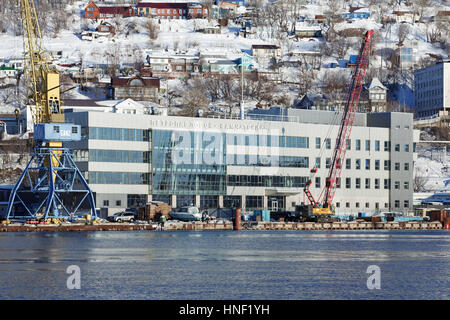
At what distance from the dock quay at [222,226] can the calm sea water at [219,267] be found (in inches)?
406

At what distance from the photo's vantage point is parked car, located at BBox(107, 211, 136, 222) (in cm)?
12500

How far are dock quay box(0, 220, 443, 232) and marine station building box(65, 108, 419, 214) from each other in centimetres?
926

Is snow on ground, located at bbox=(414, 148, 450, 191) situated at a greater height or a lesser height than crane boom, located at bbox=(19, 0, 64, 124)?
lesser

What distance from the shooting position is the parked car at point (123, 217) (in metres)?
125

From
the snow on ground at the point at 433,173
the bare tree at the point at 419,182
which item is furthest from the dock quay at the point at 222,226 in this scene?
the snow on ground at the point at 433,173

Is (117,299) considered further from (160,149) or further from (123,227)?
(160,149)

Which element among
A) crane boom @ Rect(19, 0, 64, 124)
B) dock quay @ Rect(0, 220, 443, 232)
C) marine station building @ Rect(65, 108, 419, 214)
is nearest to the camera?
dock quay @ Rect(0, 220, 443, 232)

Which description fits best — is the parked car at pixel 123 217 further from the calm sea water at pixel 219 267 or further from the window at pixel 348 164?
the window at pixel 348 164

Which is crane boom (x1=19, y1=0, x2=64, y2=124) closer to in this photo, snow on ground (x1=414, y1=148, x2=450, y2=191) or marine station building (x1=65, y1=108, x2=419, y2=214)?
marine station building (x1=65, y1=108, x2=419, y2=214)

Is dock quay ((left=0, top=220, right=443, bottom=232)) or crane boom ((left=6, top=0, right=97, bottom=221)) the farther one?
crane boom ((left=6, top=0, right=97, bottom=221))

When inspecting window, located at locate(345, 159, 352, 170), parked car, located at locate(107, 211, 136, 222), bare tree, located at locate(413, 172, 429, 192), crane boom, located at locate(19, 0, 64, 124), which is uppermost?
crane boom, located at locate(19, 0, 64, 124)

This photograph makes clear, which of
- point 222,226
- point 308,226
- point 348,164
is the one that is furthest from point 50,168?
point 348,164

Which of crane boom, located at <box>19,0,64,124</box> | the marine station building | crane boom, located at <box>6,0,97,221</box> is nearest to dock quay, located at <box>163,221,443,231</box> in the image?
the marine station building

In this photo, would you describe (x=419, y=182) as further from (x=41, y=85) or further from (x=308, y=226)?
(x=41, y=85)
